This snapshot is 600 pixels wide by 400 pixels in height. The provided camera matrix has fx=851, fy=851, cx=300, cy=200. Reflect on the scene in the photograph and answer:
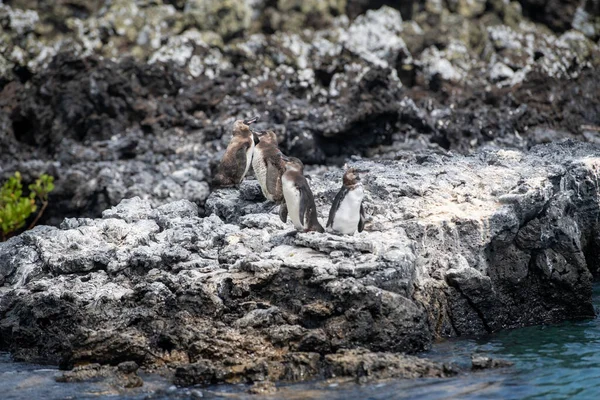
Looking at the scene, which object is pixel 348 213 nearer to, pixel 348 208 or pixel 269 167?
pixel 348 208

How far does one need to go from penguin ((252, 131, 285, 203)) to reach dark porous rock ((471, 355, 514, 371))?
3.72 meters

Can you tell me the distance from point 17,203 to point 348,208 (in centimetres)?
848

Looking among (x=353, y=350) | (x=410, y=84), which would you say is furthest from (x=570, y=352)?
(x=410, y=84)

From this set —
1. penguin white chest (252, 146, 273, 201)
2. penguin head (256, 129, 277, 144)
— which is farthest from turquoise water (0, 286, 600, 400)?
penguin head (256, 129, 277, 144)

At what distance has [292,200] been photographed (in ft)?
33.0

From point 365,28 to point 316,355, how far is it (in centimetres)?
1460

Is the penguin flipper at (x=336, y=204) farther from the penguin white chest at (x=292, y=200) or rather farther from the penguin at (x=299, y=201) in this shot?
the penguin white chest at (x=292, y=200)

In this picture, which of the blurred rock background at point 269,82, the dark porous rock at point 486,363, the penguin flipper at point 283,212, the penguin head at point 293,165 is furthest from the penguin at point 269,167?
the blurred rock background at point 269,82

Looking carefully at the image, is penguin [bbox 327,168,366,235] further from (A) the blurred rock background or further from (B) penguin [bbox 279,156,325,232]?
(A) the blurred rock background

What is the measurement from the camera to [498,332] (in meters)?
10.3

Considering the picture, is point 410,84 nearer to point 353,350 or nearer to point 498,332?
point 498,332

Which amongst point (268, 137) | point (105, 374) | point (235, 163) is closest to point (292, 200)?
point (268, 137)

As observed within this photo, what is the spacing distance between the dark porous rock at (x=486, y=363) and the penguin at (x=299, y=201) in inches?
97.2

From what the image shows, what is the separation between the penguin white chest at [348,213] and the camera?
9.78 meters
